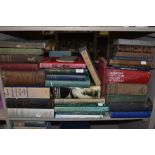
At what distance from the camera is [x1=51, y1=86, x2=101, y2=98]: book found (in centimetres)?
117

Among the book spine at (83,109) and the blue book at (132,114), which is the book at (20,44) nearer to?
the book spine at (83,109)

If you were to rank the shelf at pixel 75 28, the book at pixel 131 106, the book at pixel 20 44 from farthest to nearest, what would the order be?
the book at pixel 131 106 → the book at pixel 20 44 → the shelf at pixel 75 28

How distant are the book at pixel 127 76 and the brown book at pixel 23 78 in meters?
0.40

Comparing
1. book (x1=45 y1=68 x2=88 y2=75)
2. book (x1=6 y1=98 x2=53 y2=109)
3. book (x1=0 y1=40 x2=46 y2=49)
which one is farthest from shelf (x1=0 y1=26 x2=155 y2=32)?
book (x1=6 y1=98 x2=53 y2=109)

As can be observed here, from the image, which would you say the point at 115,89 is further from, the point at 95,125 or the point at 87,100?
the point at 95,125

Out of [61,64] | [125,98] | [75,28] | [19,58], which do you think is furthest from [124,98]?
[19,58]

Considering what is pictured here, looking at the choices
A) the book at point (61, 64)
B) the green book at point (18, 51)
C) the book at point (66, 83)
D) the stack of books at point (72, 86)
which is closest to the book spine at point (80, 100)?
the stack of books at point (72, 86)

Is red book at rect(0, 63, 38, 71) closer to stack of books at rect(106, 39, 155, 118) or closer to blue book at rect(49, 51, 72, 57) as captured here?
blue book at rect(49, 51, 72, 57)

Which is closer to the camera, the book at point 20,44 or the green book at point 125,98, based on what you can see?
the book at point 20,44

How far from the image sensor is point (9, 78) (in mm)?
1138

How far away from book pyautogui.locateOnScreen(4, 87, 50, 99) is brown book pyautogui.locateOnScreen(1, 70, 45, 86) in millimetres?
28

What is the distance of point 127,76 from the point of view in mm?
1175

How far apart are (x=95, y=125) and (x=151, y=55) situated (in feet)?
2.66

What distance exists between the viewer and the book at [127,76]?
1.17m
